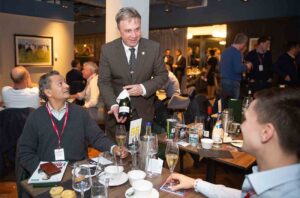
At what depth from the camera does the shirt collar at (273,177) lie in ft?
3.02

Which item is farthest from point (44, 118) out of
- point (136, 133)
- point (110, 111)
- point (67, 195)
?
point (67, 195)

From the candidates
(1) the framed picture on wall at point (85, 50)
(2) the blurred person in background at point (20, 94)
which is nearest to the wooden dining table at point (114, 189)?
(2) the blurred person in background at point (20, 94)

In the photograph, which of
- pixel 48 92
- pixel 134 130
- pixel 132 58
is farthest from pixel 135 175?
pixel 132 58

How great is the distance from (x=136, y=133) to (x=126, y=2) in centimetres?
171

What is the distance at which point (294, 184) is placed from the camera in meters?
0.91

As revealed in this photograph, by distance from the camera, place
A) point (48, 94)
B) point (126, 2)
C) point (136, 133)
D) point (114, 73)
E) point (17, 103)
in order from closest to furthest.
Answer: point (136, 133)
point (48, 94)
point (114, 73)
point (126, 2)
point (17, 103)

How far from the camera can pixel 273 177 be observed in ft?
3.08

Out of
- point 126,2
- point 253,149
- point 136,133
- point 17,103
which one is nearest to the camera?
point 253,149

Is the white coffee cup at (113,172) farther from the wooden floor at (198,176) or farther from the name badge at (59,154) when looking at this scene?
the wooden floor at (198,176)

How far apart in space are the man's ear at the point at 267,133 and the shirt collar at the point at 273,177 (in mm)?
108

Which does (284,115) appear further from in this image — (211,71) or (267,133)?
(211,71)

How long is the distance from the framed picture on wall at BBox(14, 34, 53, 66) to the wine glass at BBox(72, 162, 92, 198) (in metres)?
6.47

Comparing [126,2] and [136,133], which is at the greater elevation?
[126,2]

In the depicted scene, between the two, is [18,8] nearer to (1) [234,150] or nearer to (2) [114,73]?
(2) [114,73]
